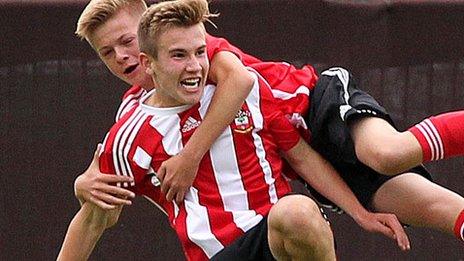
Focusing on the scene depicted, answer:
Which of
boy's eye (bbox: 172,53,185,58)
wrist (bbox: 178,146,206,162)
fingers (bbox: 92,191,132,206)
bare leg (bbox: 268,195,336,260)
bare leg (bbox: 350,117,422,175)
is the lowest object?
fingers (bbox: 92,191,132,206)

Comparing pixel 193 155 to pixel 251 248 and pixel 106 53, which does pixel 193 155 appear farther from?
pixel 106 53

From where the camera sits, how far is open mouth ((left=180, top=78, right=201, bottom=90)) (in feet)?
13.5

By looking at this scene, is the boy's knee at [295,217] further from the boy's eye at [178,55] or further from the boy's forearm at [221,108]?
the boy's eye at [178,55]

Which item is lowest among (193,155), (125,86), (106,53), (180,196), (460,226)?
(125,86)

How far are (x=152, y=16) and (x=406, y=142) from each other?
68 centimetres

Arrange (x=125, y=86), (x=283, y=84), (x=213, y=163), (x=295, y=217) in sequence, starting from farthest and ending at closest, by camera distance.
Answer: (x=125, y=86), (x=283, y=84), (x=213, y=163), (x=295, y=217)

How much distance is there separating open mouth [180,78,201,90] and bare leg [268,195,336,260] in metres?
0.37

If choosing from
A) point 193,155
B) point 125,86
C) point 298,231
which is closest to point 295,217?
point 298,231

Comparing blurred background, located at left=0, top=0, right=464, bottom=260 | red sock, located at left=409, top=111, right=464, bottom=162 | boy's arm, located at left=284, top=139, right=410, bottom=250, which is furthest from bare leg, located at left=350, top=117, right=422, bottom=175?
blurred background, located at left=0, top=0, right=464, bottom=260

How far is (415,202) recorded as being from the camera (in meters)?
4.31

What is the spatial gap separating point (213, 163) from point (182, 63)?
259 millimetres

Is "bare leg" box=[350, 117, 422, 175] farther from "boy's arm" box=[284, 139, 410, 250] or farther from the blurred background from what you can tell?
the blurred background

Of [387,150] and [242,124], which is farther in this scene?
[242,124]

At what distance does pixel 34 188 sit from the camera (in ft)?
17.5
